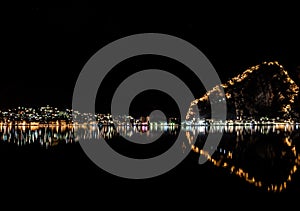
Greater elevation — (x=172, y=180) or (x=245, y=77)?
(x=245, y=77)

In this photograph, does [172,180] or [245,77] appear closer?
[172,180]

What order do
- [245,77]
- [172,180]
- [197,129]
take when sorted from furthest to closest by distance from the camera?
[245,77] → [197,129] → [172,180]

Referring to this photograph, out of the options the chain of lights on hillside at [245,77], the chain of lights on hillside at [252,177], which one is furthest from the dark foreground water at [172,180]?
the chain of lights on hillside at [245,77]

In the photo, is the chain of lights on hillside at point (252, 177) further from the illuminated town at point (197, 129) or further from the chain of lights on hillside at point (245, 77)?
the chain of lights on hillside at point (245, 77)

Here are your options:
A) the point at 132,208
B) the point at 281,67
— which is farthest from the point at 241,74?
the point at 132,208

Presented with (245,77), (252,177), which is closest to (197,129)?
(245,77)

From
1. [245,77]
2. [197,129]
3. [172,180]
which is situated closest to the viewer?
[172,180]

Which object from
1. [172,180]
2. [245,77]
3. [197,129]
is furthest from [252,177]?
[245,77]

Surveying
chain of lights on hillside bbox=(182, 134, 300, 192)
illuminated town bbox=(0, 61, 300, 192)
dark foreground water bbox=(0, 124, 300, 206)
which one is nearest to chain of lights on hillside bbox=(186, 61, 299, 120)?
illuminated town bbox=(0, 61, 300, 192)

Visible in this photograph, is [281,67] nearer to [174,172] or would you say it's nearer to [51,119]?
[174,172]

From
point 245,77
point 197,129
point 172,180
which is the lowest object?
point 172,180

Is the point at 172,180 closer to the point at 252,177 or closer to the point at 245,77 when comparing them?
the point at 252,177

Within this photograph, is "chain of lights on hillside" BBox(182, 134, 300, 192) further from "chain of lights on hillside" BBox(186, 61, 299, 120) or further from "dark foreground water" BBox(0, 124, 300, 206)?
"chain of lights on hillside" BBox(186, 61, 299, 120)

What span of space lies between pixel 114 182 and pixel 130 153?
314 centimetres
